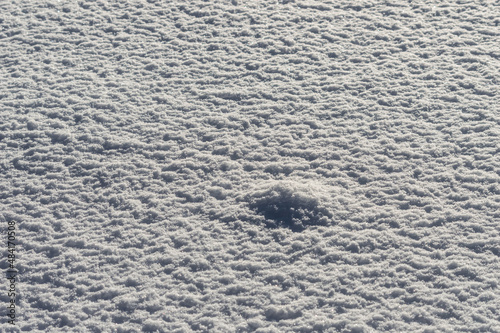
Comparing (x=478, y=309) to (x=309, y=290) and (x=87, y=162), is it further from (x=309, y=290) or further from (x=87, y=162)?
(x=87, y=162)

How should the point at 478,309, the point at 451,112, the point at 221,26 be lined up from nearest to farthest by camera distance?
the point at 478,309, the point at 451,112, the point at 221,26

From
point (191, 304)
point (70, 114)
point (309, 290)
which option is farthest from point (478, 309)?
point (70, 114)

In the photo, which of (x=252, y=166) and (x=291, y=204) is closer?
(x=291, y=204)

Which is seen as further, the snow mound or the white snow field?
the snow mound

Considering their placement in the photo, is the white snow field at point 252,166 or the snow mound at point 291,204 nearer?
the white snow field at point 252,166
